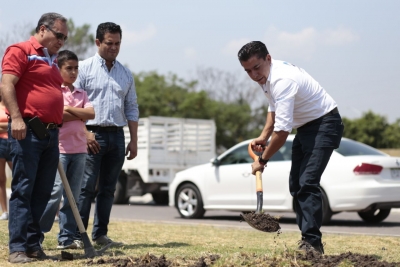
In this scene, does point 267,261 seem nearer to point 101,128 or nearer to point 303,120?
point 303,120

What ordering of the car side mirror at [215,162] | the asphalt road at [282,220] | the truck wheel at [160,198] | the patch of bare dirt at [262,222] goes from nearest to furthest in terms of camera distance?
1. the patch of bare dirt at [262,222]
2. the asphalt road at [282,220]
3. the car side mirror at [215,162]
4. the truck wheel at [160,198]

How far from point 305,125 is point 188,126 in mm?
13044

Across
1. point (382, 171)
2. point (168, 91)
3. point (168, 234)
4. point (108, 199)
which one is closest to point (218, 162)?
point (382, 171)

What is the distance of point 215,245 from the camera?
832 centimetres

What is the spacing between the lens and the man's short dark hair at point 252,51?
22.1 feet

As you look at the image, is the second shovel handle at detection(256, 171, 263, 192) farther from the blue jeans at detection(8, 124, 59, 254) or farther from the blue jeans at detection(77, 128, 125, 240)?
the blue jeans at detection(8, 124, 59, 254)

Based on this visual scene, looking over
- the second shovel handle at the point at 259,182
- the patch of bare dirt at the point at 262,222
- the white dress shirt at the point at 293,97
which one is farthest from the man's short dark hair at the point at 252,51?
the patch of bare dirt at the point at 262,222

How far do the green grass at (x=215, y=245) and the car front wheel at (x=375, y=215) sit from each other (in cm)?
317

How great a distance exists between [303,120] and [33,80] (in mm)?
2520

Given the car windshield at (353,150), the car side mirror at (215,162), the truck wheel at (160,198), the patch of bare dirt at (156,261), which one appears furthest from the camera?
the truck wheel at (160,198)

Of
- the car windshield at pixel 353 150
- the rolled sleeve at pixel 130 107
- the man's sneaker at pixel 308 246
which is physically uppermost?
the rolled sleeve at pixel 130 107

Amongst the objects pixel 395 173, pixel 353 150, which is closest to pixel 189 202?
pixel 353 150

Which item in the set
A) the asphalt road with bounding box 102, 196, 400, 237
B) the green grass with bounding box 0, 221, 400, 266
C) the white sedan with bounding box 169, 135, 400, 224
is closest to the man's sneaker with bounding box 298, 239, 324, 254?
the green grass with bounding box 0, 221, 400, 266

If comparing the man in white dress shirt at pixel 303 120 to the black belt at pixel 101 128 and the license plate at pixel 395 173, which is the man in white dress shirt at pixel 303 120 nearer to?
the black belt at pixel 101 128
